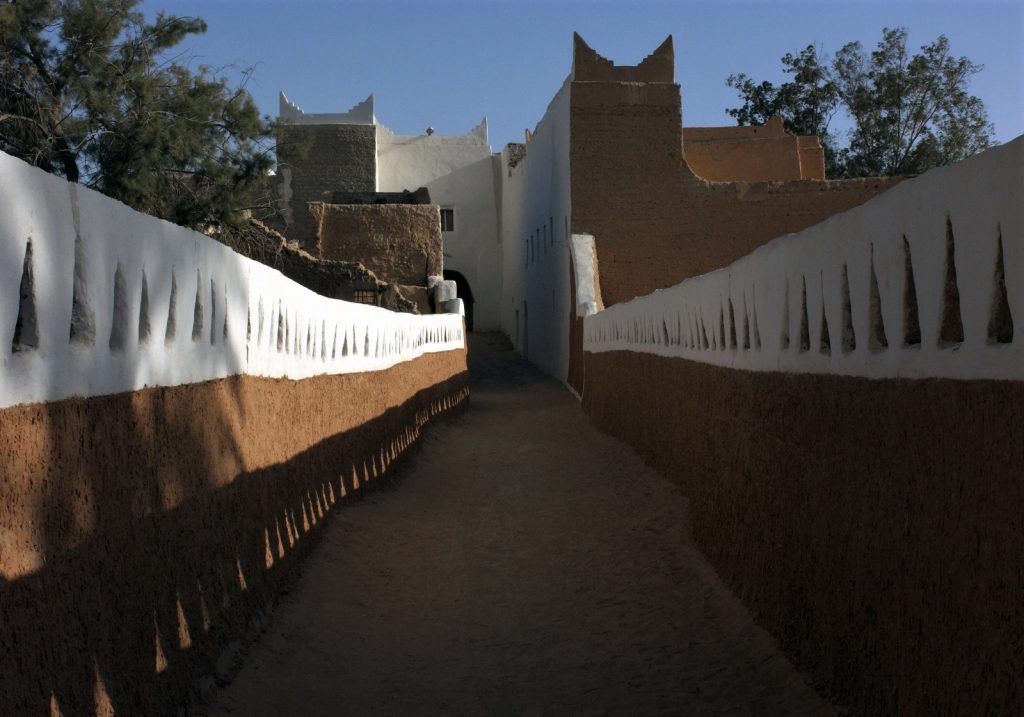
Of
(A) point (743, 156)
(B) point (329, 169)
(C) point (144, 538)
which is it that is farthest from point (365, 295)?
(C) point (144, 538)

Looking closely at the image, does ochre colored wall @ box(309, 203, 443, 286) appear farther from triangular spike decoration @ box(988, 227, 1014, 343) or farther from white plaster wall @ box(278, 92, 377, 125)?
Result: triangular spike decoration @ box(988, 227, 1014, 343)

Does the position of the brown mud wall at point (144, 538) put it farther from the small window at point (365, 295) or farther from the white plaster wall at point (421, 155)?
the white plaster wall at point (421, 155)

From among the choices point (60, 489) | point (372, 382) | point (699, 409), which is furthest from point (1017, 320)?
point (372, 382)

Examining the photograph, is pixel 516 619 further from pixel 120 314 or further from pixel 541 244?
pixel 541 244

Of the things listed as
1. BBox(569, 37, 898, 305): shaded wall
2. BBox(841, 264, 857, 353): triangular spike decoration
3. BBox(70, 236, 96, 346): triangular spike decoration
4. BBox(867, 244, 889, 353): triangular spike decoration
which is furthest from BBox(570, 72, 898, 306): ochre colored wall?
BBox(70, 236, 96, 346): triangular spike decoration

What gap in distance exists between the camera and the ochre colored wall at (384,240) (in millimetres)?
25016

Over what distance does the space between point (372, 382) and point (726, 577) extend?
462 centimetres

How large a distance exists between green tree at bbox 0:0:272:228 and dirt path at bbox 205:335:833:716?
32.6 feet

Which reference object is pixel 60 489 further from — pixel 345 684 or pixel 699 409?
pixel 699 409

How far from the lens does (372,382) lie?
10.0 meters

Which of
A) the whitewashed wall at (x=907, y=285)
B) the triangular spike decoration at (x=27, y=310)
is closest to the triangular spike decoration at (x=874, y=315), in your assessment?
the whitewashed wall at (x=907, y=285)

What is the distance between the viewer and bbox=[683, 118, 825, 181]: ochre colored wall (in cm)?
2536

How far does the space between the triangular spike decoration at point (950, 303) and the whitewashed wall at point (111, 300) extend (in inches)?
102

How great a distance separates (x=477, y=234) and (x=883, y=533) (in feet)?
117
